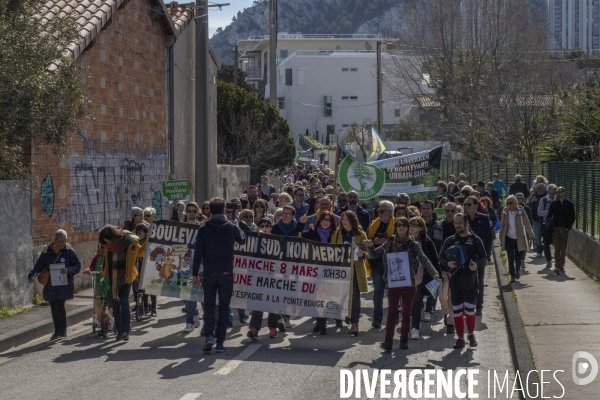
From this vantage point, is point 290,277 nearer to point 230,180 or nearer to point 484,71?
point 230,180

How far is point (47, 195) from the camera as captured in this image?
16516 mm

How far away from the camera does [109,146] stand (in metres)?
19.6

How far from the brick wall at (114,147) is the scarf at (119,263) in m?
4.30

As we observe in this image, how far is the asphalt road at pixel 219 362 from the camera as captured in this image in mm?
8930

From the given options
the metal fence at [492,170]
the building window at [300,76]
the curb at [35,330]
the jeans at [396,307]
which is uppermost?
the building window at [300,76]

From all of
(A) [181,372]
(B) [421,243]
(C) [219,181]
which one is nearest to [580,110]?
(C) [219,181]

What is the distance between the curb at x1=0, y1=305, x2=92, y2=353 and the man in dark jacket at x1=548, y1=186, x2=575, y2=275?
9.30 metres

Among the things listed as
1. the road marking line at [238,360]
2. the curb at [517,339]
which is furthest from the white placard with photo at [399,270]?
the road marking line at [238,360]

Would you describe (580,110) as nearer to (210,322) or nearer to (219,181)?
(219,181)

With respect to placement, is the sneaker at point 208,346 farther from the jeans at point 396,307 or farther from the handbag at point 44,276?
the handbag at point 44,276

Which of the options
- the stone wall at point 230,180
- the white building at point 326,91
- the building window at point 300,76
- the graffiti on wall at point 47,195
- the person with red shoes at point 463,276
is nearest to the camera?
the person with red shoes at point 463,276

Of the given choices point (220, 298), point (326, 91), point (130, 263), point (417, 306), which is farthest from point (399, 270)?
point (326, 91)

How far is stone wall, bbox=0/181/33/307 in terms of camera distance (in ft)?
47.1

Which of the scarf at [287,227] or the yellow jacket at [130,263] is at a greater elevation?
the scarf at [287,227]
